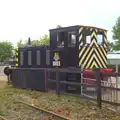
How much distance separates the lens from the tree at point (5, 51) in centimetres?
6340

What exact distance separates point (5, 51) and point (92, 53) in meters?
53.5

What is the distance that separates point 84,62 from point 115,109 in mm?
4096

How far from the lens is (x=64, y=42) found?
12.9 meters

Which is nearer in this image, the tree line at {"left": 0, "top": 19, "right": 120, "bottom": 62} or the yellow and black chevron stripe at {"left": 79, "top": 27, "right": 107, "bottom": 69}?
the yellow and black chevron stripe at {"left": 79, "top": 27, "right": 107, "bottom": 69}

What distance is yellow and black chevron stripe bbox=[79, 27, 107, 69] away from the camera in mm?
12562

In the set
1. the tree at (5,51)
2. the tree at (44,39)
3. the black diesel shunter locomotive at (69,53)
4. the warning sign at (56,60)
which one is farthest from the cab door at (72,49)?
the tree at (44,39)

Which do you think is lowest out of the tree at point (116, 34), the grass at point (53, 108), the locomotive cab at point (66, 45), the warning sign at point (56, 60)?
the grass at point (53, 108)

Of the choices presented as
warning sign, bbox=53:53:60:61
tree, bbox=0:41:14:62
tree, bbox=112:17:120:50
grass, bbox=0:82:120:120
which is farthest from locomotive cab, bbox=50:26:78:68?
tree, bbox=0:41:14:62

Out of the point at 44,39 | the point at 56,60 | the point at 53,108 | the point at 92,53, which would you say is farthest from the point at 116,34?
the point at 53,108

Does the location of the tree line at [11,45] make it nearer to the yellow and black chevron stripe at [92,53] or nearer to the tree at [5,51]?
the tree at [5,51]

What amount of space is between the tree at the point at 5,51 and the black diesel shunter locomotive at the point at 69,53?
4966cm

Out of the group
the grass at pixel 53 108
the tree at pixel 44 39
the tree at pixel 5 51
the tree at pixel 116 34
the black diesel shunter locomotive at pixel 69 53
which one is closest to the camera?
the grass at pixel 53 108

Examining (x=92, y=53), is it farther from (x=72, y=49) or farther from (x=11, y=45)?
(x=11, y=45)

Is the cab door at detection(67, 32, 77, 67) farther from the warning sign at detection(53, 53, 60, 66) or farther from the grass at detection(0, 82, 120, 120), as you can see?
the grass at detection(0, 82, 120, 120)
